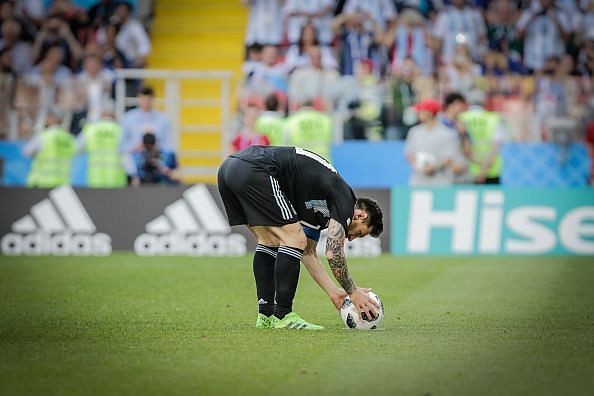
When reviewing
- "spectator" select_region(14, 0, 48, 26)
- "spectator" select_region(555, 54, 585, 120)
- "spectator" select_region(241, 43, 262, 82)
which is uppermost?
"spectator" select_region(14, 0, 48, 26)

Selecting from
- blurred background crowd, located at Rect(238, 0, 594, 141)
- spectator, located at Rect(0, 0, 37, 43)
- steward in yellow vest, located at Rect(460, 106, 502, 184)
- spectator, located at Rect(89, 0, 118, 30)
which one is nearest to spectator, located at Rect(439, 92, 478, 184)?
steward in yellow vest, located at Rect(460, 106, 502, 184)

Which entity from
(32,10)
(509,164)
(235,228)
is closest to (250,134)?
(235,228)

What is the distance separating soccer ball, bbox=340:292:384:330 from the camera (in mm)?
9734

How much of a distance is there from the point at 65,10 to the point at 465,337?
56.4 ft

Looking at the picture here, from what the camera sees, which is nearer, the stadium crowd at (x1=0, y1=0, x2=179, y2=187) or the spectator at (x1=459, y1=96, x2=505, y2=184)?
the spectator at (x1=459, y1=96, x2=505, y2=184)

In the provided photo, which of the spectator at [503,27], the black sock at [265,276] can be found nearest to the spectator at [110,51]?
the spectator at [503,27]

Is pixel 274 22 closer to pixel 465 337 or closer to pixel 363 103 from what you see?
pixel 363 103

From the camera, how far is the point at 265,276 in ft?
32.6

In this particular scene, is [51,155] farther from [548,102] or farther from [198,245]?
[548,102]

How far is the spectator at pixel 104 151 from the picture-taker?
20.3 metres

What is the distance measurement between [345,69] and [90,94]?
461cm

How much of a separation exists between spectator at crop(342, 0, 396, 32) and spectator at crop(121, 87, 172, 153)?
483 centimetres

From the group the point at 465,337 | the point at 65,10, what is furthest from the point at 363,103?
the point at 465,337

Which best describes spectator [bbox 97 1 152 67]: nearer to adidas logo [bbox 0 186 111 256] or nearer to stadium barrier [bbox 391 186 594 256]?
adidas logo [bbox 0 186 111 256]
